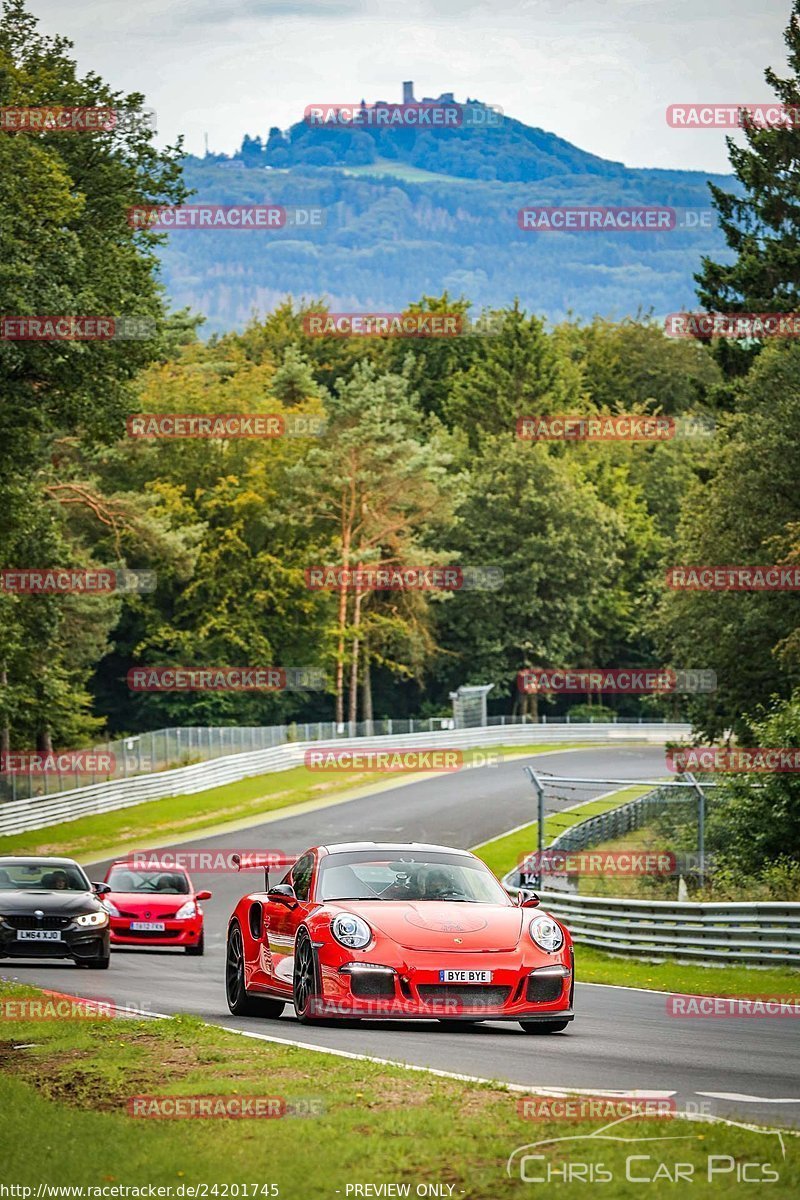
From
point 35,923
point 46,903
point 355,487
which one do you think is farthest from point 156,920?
point 355,487

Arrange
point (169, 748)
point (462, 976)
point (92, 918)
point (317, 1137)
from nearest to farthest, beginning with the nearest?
point (317, 1137) → point (462, 976) → point (92, 918) → point (169, 748)

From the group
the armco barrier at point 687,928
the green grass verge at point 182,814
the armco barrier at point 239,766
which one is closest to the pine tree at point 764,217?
the green grass verge at point 182,814

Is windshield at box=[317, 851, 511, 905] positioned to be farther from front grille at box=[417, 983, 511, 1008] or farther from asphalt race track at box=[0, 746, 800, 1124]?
front grille at box=[417, 983, 511, 1008]

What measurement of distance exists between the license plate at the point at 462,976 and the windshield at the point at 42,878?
10475 millimetres

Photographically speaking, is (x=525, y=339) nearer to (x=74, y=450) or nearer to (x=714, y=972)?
(x=74, y=450)

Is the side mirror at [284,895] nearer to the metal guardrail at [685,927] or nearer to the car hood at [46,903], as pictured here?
the car hood at [46,903]

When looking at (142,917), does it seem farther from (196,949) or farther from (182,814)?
(182,814)

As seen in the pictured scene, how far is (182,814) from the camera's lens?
5825 cm

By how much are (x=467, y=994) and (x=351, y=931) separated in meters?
0.91

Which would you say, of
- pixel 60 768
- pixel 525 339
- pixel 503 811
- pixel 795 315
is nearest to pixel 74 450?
pixel 60 768

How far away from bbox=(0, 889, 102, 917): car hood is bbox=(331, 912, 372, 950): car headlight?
940 centimetres

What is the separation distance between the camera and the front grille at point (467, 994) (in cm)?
1271

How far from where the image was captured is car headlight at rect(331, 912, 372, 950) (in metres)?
12.8

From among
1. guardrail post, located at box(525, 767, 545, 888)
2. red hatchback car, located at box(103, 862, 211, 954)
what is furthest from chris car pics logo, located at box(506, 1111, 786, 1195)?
guardrail post, located at box(525, 767, 545, 888)
